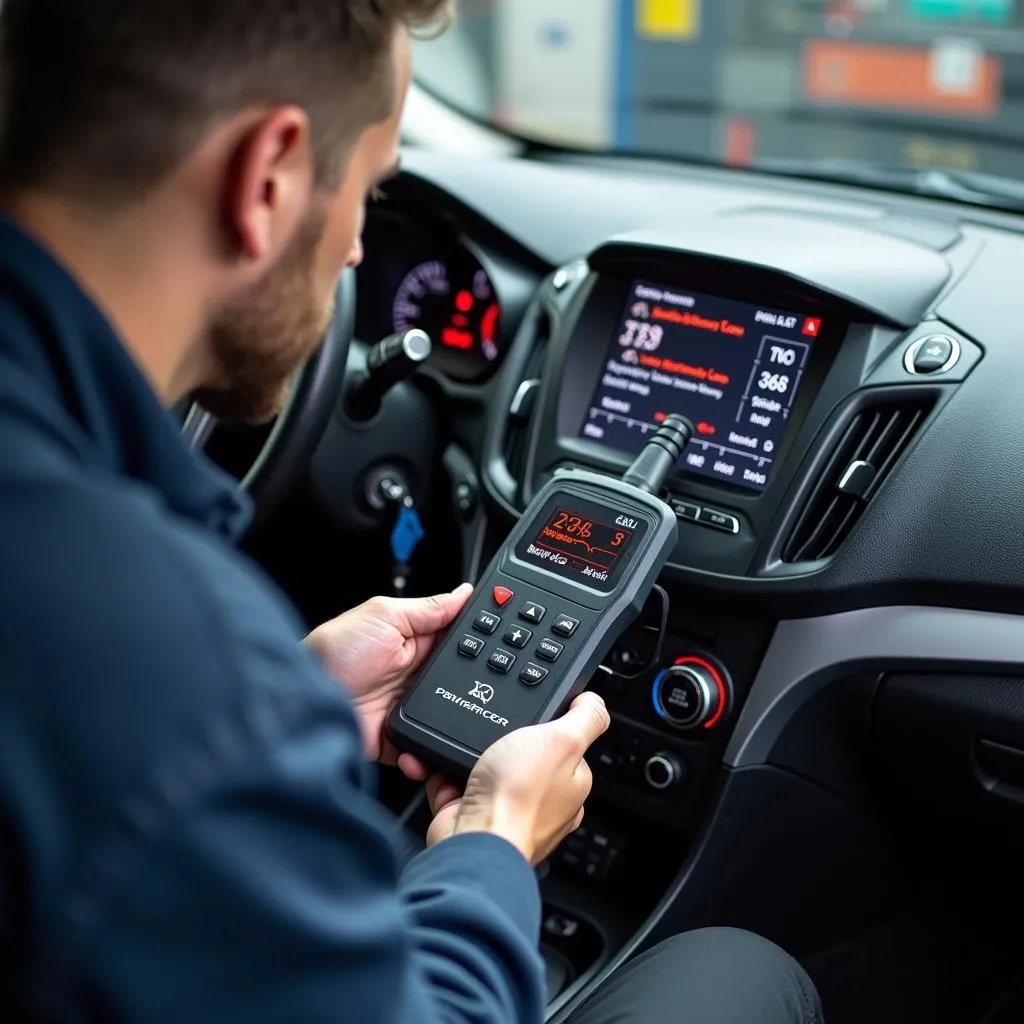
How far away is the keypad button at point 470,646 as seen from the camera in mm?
1381

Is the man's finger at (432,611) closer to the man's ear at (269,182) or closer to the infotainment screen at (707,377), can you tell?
the infotainment screen at (707,377)

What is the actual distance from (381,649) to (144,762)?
76 cm

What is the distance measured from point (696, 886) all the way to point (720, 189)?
3.34ft

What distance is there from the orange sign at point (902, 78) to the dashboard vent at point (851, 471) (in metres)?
6.45

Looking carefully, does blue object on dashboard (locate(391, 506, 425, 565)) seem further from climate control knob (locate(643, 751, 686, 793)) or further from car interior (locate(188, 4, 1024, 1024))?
climate control knob (locate(643, 751, 686, 793))

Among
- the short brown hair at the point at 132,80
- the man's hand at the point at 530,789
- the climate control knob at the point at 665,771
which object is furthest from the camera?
the climate control knob at the point at 665,771

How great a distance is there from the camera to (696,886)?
1558 millimetres

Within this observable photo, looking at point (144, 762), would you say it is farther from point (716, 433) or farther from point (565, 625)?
point (716, 433)

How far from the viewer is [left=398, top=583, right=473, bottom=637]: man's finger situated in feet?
4.55

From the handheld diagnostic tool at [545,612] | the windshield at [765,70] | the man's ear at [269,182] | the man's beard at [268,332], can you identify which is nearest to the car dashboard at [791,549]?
the handheld diagnostic tool at [545,612]

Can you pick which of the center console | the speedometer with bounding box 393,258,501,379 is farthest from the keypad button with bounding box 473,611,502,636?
the speedometer with bounding box 393,258,501,379

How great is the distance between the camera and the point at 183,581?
63 cm

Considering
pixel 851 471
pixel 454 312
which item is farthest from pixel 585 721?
pixel 454 312

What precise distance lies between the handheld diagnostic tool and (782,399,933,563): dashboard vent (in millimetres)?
161
